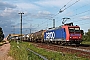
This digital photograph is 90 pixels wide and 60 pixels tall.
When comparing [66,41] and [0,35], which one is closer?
[66,41]

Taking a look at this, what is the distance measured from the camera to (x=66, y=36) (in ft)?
126

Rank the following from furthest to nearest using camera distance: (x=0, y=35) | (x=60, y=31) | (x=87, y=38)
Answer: (x=0, y=35)
(x=87, y=38)
(x=60, y=31)

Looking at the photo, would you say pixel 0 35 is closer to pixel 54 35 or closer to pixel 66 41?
pixel 54 35

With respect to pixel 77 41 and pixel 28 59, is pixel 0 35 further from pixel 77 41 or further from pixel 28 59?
pixel 28 59

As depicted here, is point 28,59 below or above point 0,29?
below

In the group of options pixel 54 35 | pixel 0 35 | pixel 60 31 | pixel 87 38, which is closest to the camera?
pixel 60 31

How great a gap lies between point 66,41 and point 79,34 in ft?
7.74

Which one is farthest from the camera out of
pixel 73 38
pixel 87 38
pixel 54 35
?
pixel 87 38

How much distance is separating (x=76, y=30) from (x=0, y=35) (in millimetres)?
87005

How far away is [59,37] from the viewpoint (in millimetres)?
42625

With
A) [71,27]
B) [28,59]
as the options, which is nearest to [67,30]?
[71,27]

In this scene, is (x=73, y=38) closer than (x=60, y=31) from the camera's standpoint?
Yes

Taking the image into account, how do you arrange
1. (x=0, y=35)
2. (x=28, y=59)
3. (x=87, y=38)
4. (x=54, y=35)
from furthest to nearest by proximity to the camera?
1. (x=0, y=35)
2. (x=87, y=38)
3. (x=54, y=35)
4. (x=28, y=59)

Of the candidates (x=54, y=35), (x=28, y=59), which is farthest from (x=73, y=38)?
(x=28, y=59)
